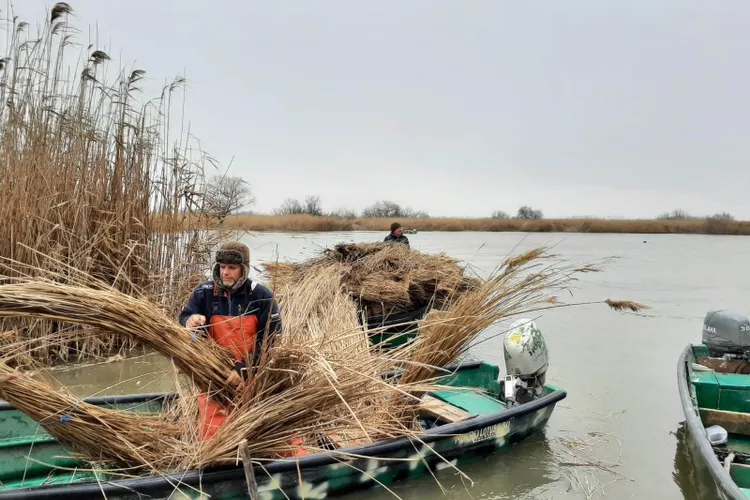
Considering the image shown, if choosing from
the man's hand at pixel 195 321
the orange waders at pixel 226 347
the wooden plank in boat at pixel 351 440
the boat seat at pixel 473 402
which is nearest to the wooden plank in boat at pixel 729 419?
the boat seat at pixel 473 402

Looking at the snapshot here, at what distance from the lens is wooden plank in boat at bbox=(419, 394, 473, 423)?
496cm

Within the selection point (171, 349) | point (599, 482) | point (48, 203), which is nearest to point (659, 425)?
point (599, 482)

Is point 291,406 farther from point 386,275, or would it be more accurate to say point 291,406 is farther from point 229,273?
point 386,275

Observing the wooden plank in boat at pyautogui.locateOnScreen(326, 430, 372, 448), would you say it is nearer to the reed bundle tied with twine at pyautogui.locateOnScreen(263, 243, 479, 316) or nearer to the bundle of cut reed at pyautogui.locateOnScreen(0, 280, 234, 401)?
the bundle of cut reed at pyautogui.locateOnScreen(0, 280, 234, 401)

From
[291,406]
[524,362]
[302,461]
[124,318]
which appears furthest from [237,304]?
[524,362]

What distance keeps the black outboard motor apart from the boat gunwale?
14.2 inches

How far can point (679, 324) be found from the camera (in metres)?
12.5

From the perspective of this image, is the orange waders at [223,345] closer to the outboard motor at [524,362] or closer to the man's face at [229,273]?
the man's face at [229,273]

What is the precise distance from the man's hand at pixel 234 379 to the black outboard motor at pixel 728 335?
18.2 feet

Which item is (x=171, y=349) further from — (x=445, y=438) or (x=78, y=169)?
(x=78, y=169)

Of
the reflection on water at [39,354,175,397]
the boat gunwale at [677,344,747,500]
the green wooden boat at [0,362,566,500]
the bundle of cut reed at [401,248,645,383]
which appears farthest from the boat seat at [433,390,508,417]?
the reflection on water at [39,354,175,397]

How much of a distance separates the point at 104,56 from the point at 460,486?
6811 mm

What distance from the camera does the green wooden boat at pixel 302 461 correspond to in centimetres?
322

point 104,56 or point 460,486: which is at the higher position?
point 104,56
